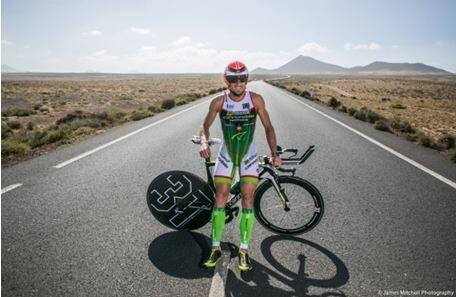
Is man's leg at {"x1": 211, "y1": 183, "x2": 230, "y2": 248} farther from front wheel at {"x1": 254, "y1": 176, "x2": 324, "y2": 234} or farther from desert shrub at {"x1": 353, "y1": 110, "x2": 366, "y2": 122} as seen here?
desert shrub at {"x1": 353, "y1": 110, "x2": 366, "y2": 122}

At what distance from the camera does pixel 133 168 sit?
6.66m

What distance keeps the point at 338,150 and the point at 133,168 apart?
17.3ft

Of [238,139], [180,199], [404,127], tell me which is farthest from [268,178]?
[404,127]

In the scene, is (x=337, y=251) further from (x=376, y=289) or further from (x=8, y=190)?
(x=8, y=190)

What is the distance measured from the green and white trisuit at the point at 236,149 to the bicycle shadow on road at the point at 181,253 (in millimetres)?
300

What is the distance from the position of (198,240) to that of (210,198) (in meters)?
0.55

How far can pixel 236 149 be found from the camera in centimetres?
362

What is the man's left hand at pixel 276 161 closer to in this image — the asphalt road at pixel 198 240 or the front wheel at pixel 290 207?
the front wheel at pixel 290 207

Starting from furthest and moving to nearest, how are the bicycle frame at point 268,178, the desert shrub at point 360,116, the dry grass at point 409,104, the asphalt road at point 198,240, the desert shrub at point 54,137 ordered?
1. the dry grass at point 409,104
2. the desert shrub at point 360,116
3. the desert shrub at point 54,137
4. the bicycle frame at point 268,178
5. the asphalt road at point 198,240

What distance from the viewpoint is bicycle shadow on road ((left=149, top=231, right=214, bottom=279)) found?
131 inches

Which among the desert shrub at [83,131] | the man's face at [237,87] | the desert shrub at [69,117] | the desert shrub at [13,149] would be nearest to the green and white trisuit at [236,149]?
the man's face at [237,87]

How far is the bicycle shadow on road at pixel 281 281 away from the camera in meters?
2.99

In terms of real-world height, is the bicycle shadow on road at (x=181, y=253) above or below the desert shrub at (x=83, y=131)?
above

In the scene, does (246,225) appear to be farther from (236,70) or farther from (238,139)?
(236,70)
